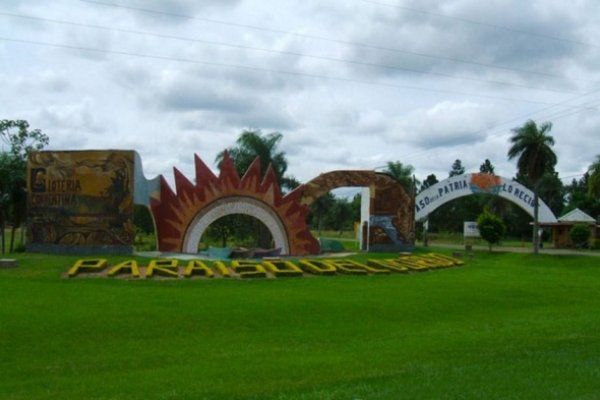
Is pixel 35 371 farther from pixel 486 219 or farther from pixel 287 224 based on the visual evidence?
pixel 486 219

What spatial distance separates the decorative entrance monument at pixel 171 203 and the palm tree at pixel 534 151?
12.1 m

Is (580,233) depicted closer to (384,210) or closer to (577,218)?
(577,218)

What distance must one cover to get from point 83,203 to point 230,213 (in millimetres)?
7799

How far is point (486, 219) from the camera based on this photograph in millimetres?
51062

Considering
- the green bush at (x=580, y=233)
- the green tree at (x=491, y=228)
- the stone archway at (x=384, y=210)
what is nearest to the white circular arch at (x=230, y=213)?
A: the stone archway at (x=384, y=210)

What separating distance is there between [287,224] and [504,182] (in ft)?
71.9

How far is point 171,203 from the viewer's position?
38.4 m

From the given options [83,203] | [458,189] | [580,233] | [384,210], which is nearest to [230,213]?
[83,203]

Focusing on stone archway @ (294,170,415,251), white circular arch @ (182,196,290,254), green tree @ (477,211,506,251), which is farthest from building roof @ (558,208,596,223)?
white circular arch @ (182,196,290,254)

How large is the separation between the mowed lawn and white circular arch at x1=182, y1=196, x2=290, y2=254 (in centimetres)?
1156

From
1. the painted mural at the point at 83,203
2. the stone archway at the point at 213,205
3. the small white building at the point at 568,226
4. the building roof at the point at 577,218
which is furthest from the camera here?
the building roof at the point at 577,218

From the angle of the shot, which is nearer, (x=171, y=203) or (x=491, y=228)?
(x=171, y=203)

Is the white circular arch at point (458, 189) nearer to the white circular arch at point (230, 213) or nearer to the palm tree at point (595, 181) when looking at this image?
the palm tree at point (595, 181)

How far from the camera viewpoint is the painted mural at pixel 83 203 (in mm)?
35125
